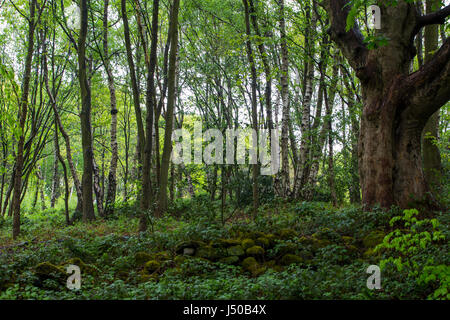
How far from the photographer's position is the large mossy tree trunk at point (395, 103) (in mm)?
6469

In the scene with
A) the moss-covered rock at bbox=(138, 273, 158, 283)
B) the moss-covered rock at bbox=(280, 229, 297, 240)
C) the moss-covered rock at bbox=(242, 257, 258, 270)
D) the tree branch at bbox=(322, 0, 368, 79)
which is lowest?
the moss-covered rock at bbox=(138, 273, 158, 283)

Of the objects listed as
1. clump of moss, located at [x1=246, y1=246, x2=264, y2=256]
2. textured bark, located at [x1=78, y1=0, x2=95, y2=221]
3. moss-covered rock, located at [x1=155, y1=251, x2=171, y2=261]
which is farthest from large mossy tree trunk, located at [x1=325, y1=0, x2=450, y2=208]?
textured bark, located at [x1=78, y1=0, x2=95, y2=221]

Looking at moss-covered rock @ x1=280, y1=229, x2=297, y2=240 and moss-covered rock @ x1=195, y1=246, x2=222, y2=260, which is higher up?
moss-covered rock @ x1=280, y1=229, x2=297, y2=240

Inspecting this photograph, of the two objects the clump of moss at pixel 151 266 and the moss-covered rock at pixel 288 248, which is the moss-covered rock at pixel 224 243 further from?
the clump of moss at pixel 151 266

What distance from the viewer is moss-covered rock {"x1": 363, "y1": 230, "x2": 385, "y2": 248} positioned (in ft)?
18.7

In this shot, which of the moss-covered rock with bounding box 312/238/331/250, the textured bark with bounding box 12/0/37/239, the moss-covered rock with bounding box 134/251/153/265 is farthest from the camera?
the textured bark with bounding box 12/0/37/239

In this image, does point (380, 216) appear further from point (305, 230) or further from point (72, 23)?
point (72, 23)

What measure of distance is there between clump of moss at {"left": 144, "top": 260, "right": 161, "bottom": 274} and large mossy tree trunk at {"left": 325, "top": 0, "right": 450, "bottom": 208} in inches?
174

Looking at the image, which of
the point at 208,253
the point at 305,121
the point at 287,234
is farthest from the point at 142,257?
the point at 305,121

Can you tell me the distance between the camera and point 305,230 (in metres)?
6.92

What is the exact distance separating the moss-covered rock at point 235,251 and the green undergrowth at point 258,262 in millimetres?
17

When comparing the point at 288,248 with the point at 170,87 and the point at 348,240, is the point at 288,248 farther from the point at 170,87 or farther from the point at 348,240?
the point at 170,87

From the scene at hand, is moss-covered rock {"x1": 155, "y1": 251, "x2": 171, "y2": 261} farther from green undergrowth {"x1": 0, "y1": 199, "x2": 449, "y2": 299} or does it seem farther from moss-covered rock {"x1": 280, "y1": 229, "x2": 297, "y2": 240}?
moss-covered rock {"x1": 280, "y1": 229, "x2": 297, "y2": 240}
